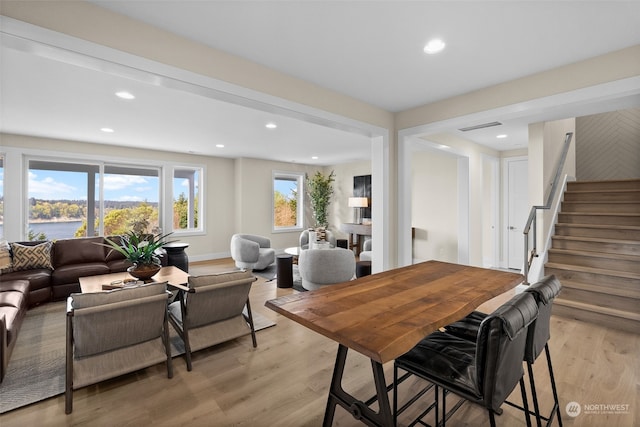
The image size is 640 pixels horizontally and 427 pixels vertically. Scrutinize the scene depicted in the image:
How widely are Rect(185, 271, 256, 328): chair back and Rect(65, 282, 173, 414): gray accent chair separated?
240 millimetres

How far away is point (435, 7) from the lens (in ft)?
6.25

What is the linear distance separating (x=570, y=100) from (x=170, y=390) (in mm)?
4064

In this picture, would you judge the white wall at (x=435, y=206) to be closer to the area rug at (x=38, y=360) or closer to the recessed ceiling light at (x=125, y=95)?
the area rug at (x=38, y=360)

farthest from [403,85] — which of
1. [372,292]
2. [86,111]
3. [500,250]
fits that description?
[500,250]

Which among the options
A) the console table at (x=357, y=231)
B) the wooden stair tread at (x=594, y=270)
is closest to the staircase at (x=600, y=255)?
the wooden stair tread at (x=594, y=270)

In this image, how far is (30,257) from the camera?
4.05 meters

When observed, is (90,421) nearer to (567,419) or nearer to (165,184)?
(567,419)

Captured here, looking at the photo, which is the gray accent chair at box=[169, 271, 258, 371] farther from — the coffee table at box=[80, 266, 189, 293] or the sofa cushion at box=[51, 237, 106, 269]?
the sofa cushion at box=[51, 237, 106, 269]

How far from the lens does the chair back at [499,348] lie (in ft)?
3.76

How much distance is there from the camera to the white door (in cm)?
607

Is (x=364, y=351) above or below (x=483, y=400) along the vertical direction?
above


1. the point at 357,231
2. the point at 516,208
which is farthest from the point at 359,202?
the point at 516,208

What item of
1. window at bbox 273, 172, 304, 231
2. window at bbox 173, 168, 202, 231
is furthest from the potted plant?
window at bbox 173, 168, 202, 231

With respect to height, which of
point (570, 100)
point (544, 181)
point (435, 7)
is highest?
point (435, 7)
